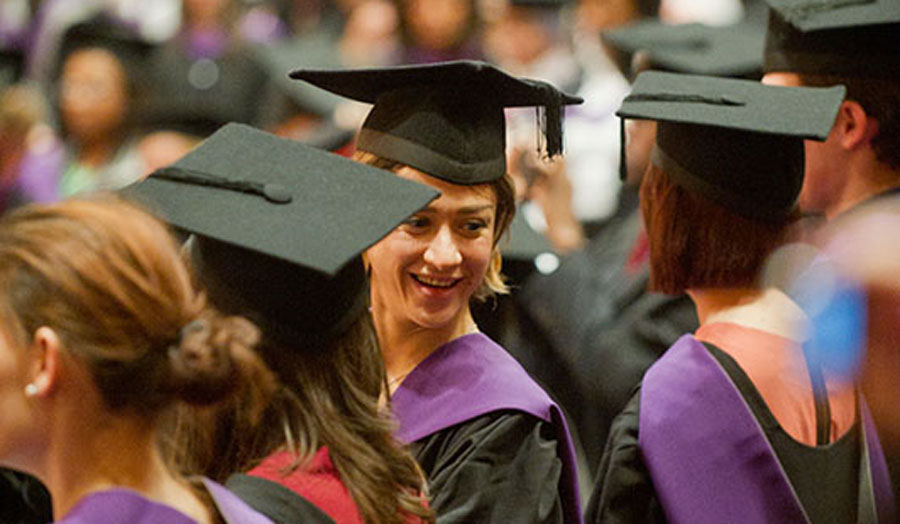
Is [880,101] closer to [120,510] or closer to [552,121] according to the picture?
[552,121]

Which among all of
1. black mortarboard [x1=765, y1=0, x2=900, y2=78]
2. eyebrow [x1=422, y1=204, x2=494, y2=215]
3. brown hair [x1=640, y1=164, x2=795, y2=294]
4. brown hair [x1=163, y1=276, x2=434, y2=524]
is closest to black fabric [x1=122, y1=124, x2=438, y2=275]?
brown hair [x1=163, y1=276, x2=434, y2=524]

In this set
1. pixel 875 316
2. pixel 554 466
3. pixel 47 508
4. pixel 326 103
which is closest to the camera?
pixel 875 316

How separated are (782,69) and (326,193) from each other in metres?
1.64

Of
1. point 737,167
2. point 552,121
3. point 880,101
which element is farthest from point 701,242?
point 880,101

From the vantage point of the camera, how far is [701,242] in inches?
119

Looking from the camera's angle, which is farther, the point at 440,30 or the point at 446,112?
the point at 440,30

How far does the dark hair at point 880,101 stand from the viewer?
3.40 metres

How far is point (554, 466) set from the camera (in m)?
2.85

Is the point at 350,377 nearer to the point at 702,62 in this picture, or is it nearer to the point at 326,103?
the point at 702,62

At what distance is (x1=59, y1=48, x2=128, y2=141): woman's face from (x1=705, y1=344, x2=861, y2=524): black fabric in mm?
4493

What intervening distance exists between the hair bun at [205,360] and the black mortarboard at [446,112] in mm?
1074

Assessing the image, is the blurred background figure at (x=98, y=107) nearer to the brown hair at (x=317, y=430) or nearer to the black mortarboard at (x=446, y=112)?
the black mortarboard at (x=446, y=112)

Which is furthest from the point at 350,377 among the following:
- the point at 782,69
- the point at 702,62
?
the point at 702,62

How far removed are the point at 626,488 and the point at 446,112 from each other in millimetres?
865
